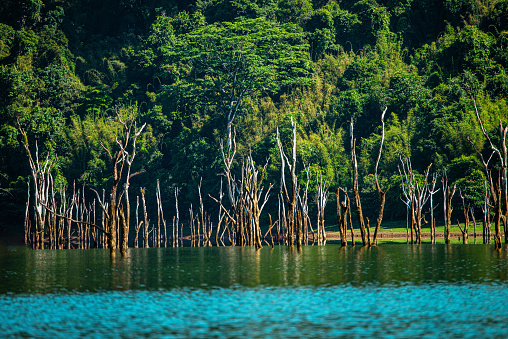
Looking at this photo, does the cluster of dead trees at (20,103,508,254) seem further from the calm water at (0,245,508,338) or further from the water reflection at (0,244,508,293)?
the calm water at (0,245,508,338)

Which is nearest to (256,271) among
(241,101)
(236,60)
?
(236,60)

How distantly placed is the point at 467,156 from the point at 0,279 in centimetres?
4070

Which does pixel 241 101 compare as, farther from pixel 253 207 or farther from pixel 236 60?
pixel 253 207

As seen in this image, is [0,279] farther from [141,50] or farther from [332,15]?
[332,15]

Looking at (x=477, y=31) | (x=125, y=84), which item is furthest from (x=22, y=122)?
(x=477, y=31)

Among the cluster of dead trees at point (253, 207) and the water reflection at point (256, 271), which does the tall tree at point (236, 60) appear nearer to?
the cluster of dead trees at point (253, 207)

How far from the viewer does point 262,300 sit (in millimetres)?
17375

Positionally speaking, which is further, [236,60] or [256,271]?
[236,60]

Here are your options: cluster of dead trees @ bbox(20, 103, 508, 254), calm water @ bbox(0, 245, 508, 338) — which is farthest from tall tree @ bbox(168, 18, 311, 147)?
calm water @ bbox(0, 245, 508, 338)

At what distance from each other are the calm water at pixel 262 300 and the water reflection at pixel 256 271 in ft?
0.14

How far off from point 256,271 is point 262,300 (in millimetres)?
7199

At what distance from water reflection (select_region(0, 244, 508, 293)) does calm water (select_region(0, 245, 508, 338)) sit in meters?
0.04

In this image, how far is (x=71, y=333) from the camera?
13812 mm

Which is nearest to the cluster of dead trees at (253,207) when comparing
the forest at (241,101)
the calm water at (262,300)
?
the forest at (241,101)
